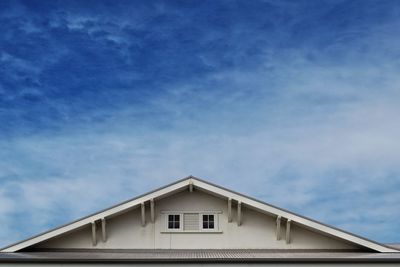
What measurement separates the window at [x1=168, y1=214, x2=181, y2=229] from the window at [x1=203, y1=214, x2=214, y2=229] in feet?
3.16

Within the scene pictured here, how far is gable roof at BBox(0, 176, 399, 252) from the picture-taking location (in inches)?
727

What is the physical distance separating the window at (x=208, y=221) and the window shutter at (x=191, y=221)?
0.27 m

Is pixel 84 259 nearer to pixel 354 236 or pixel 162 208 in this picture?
A: pixel 162 208

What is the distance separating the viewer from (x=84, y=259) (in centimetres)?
1591

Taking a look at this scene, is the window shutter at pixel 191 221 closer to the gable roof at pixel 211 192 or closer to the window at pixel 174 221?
the window at pixel 174 221

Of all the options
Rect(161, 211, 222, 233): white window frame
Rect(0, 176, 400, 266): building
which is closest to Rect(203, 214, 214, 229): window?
Rect(0, 176, 400, 266): building

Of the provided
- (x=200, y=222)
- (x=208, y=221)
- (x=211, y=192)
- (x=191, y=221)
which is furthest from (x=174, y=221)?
(x=211, y=192)

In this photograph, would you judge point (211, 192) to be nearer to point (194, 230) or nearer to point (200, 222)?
point (200, 222)

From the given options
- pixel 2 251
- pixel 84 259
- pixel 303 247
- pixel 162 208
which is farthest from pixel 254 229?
pixel 2 251

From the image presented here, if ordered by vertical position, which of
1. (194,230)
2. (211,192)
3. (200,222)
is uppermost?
(211,192)

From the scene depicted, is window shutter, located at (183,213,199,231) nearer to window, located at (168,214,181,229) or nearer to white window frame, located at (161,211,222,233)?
white window frame, located at (161,211,222,233)

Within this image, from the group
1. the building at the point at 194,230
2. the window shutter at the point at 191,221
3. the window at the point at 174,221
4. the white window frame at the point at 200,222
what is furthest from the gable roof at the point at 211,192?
the window shutter at the point at 191,221

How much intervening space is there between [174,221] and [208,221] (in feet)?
4.20

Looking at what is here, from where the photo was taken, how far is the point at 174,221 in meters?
20.2
